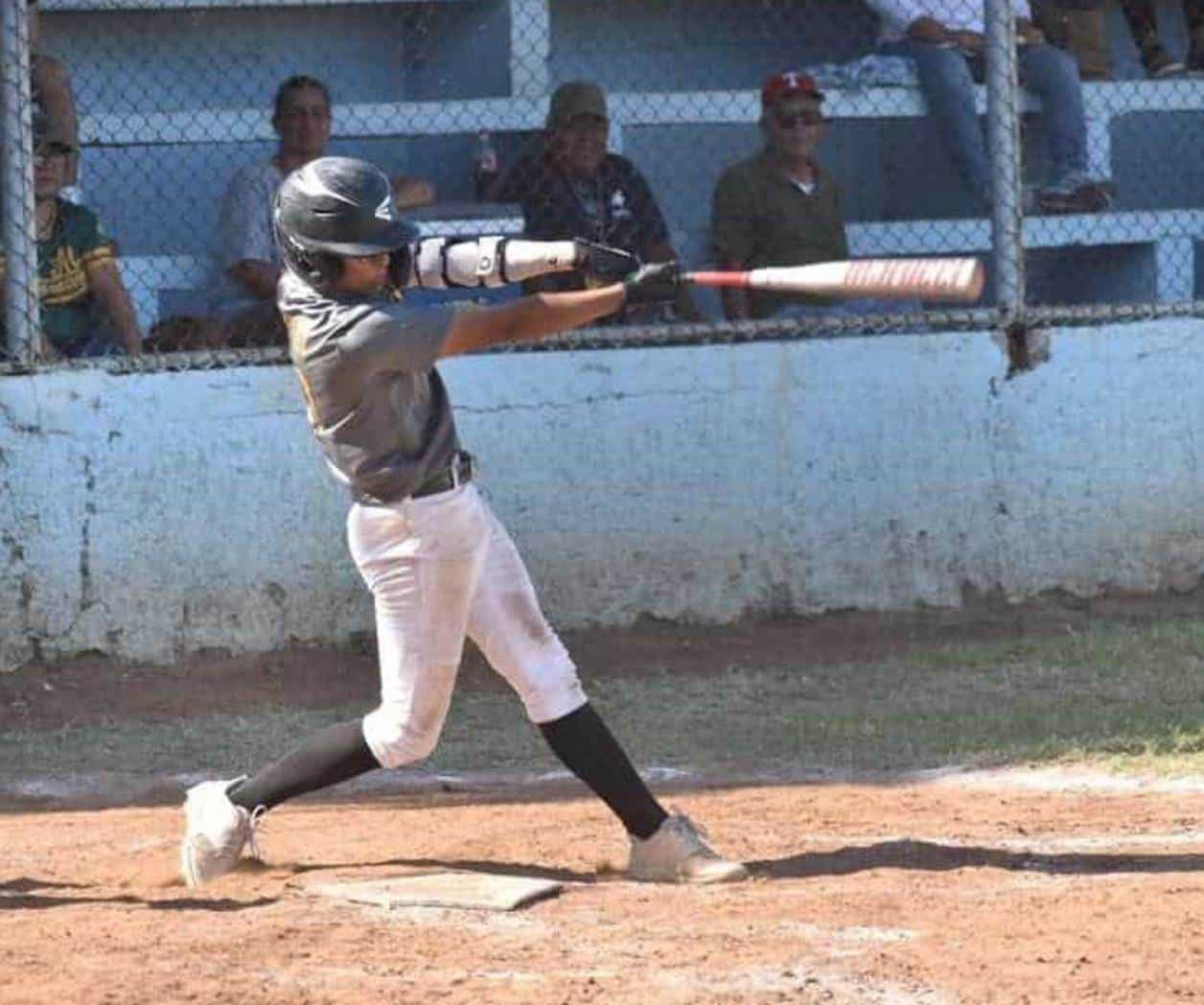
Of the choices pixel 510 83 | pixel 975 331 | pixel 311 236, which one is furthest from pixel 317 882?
pixel 510 83

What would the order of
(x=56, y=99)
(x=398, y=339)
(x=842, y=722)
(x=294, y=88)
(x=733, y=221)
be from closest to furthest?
1. (x=398, y=339)
2. (x=842, y=722)
3. (x=56, y=99)
4. (x=294, y=88)
5. (x=733, y=221)

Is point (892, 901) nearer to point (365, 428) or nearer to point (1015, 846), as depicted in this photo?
point (1015, 846)

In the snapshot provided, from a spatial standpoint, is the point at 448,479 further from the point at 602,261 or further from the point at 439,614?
the point at 602,261

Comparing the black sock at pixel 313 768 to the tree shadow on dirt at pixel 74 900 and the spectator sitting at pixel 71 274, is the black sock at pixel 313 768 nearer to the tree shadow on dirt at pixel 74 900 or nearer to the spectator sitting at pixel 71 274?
the tree shadow on dirt at pixel 74 900

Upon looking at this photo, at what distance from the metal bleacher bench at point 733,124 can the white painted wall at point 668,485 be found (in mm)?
960

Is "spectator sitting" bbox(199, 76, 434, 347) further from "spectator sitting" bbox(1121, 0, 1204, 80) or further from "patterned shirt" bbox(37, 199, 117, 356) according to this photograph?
"spectator sitting" bbox(1121, 0, 1204, 80)

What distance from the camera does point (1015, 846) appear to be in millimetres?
6266

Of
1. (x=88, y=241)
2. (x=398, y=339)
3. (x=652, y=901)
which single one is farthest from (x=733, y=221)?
(x=652, y=901)

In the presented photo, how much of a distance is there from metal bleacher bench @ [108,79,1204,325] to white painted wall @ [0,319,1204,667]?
0.96m

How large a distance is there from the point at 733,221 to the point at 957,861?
4564mm

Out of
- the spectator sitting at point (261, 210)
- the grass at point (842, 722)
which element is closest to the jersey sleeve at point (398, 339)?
the grass at point (842, 722)

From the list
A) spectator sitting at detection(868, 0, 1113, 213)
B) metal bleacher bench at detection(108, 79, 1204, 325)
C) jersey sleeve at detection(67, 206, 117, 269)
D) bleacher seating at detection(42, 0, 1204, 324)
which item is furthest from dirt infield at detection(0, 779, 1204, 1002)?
spectator sitting at detection(868, 0, 1113, 213)

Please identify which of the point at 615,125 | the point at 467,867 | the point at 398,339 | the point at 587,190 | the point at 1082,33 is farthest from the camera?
the point at 1082,33

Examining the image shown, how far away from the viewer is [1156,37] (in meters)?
11.9
